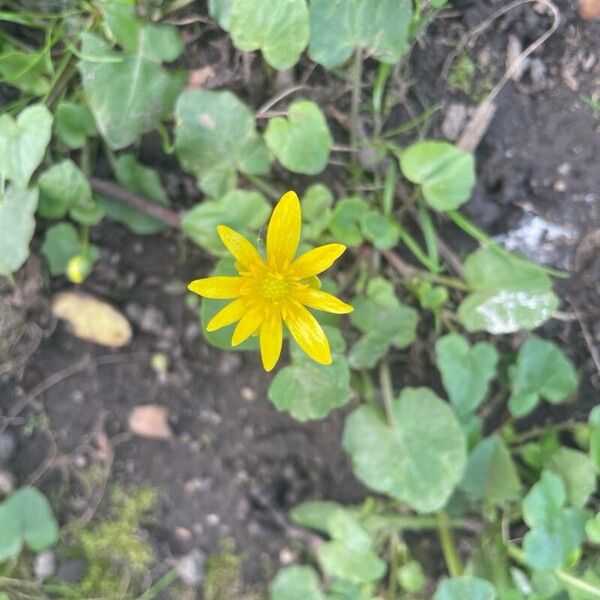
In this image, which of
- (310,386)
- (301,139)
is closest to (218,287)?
(310,386)

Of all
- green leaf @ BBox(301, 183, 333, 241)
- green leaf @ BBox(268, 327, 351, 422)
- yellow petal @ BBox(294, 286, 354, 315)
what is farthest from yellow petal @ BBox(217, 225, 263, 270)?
green leaf @ BBox(301, 183, 333, 241)

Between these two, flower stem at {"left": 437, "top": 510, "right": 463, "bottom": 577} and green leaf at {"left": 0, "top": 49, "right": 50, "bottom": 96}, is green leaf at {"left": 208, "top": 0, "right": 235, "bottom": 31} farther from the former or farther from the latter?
flower stem at {"left": 437, "top": 510, "right": 463, "bottom": 577}

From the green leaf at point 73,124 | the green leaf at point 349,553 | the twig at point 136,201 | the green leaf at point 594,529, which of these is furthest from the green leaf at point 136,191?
the green leaf at point 594,529

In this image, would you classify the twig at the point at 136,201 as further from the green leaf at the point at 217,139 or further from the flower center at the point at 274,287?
the flower center at the point at 274,287

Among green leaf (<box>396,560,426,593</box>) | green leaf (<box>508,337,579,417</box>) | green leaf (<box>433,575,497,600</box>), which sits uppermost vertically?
green leaf (<box>508,337,579,417</box>)

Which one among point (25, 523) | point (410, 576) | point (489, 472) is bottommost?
point (25, 523)

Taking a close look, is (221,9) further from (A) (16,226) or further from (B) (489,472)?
(B) (489,472)

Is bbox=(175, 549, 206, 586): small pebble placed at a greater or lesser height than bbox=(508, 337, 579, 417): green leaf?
lesser

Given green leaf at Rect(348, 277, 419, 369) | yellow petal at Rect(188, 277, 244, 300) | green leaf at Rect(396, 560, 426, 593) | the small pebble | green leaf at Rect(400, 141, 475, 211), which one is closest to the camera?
yellow petal at Rect(188, 277, 244, 300)
